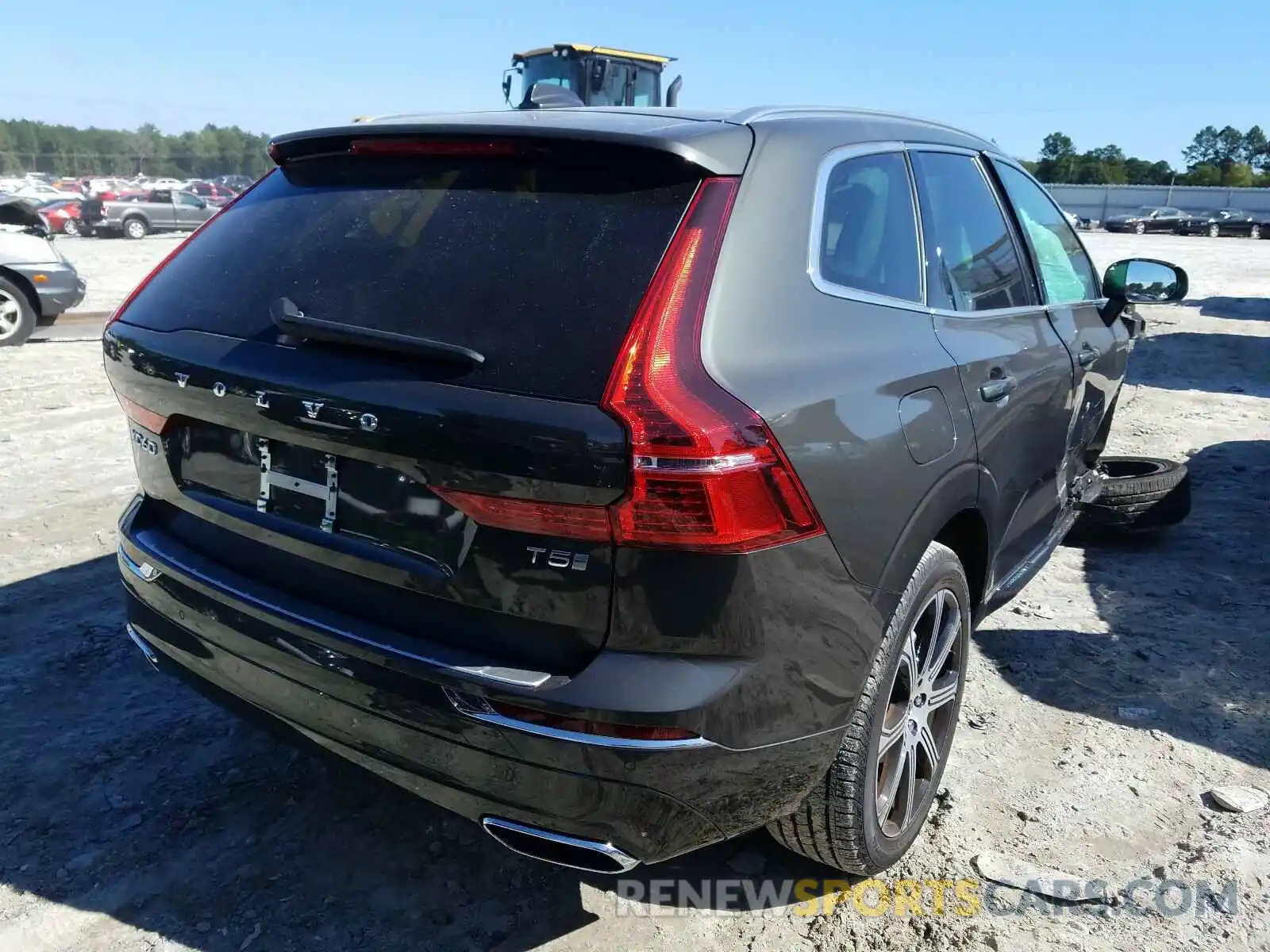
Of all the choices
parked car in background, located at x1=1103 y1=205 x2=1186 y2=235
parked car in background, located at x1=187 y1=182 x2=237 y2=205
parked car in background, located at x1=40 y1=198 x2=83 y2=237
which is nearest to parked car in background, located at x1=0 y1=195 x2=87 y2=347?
parked car in background, located at x1=40 y1=198 x2=83 y2=237

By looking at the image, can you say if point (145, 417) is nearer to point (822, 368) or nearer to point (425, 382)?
point (425, 382)

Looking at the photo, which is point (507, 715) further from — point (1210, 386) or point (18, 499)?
point (1210, 386)

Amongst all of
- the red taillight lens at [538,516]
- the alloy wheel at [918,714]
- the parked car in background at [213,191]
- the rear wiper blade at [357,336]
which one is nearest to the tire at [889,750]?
the alloy wheel at [918,714]

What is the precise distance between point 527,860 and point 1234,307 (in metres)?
16.9

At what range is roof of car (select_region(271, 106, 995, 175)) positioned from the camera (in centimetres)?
205

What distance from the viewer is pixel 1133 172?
93875 millimetres

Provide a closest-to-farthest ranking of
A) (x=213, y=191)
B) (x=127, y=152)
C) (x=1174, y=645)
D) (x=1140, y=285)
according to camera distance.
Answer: (x=1174, y=645) < (x=1140, y=285) < (x=213, y=191) < (x=127, y=152)

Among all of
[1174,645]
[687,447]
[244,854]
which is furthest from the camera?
[1174,645]

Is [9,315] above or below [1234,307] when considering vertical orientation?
above

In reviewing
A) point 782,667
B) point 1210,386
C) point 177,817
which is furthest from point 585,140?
point 1210,386

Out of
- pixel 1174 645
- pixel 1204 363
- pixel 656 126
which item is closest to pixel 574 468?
pixel 656 126

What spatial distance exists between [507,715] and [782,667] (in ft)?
1.79

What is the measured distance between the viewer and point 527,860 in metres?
2.62

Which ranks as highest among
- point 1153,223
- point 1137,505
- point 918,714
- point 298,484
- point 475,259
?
point 475,259
